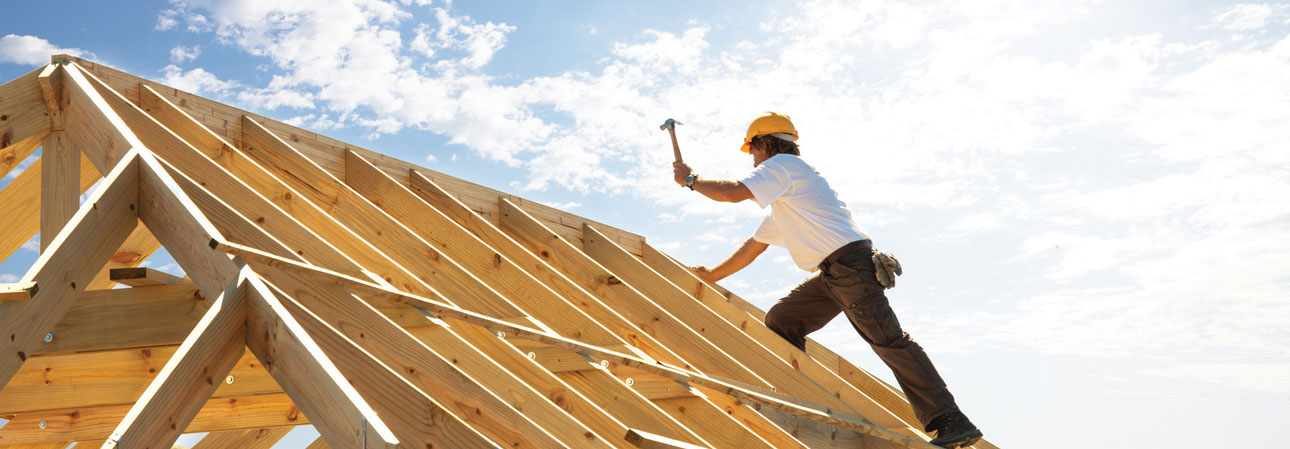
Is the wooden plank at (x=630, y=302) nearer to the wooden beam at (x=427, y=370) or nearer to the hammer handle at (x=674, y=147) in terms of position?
the hammer handle at (x=674, y=147)

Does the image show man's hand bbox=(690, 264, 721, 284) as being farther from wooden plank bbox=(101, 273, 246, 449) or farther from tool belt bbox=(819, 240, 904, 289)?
wooden plank bbox=(101, 273, 246, 449)

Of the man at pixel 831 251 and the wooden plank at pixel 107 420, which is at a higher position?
the man at pixel 831 251

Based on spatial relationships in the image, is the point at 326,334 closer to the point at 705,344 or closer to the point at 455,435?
the point at 455,435

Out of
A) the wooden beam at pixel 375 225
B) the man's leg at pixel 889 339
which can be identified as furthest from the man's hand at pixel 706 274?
the wooden beam at pixel 375 225

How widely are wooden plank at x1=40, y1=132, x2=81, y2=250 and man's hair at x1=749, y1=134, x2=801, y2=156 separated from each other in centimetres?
319

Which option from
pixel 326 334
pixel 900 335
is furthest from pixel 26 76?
pixel 900 335

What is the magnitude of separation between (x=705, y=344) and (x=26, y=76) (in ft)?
11.1

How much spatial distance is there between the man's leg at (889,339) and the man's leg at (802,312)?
1.10ft

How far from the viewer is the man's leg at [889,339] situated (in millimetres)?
4332

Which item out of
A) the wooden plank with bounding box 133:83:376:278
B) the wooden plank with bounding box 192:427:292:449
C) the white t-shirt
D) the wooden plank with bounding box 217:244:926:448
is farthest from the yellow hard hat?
the wooden plank with bounding box 192:427:292:449

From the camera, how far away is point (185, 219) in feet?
10.7

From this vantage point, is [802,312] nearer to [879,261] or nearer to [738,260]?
[738,260]

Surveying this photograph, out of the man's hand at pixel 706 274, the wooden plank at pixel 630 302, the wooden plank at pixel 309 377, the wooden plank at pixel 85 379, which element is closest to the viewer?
the wooden plank at pixel 309 377

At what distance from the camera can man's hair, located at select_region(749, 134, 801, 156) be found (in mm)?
4828
